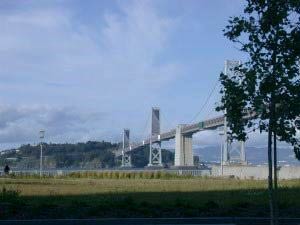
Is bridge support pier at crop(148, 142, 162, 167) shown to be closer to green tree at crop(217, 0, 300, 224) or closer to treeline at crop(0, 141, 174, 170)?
treeline at crop(0, 141, 174, 170)

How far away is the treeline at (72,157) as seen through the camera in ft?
385

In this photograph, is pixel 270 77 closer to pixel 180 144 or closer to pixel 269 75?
pixel 269 75

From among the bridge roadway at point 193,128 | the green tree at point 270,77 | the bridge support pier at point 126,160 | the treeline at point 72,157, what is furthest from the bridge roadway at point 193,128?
the green tree at point 270,77

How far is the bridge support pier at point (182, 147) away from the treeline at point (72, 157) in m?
31.9

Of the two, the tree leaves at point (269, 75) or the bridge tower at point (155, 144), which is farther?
the bridge tower at point (155, 144)

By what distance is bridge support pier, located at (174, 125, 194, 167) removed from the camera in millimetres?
73375

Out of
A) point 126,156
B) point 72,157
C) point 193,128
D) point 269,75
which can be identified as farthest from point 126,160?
point 269,75

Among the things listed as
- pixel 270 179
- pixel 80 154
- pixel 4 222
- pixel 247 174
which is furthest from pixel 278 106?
pixel 80 154

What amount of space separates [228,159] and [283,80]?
63.5 metres

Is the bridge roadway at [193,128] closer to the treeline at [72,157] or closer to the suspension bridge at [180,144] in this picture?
the suspension bridge at [180,144]

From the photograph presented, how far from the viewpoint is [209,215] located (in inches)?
594

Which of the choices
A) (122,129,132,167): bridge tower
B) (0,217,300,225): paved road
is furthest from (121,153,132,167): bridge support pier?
(0,217,300,225): paved road

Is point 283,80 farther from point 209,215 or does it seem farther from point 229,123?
point 209,215

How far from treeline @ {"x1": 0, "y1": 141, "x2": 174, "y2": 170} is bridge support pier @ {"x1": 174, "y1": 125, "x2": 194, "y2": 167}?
31862 mm
